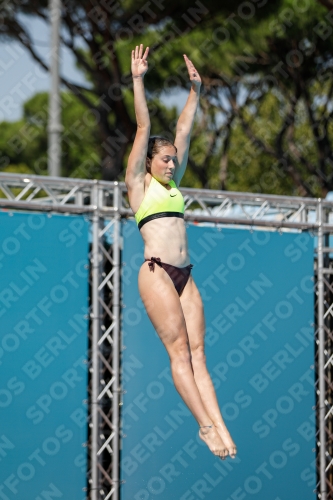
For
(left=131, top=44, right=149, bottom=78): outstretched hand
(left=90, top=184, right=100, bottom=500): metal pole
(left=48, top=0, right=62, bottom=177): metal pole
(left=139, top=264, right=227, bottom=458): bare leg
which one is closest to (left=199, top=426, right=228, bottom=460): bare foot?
(left=139, top=264, right=227, bottom=458): bare leg

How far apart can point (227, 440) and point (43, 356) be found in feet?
9.58

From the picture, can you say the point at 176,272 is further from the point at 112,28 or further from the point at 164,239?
the point at 112,28

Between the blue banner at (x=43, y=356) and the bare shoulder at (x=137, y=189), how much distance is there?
2.55m

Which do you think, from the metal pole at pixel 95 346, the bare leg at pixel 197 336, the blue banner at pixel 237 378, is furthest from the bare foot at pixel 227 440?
the blue banner at pixel 237 378

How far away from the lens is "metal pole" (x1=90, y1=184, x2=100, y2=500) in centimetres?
688

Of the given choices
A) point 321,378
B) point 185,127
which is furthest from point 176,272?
point 321,378

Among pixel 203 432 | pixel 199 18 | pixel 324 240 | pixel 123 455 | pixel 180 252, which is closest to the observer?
pixel 203 432

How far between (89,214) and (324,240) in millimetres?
2459

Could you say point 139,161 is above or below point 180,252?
above

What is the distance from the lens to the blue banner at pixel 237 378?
7188 millimetres

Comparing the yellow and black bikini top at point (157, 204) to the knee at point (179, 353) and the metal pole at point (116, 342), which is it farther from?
the metal pole at point (116, 342)

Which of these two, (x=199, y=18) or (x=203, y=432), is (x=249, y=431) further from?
(x=199, y=18)

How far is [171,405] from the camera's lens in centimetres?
730

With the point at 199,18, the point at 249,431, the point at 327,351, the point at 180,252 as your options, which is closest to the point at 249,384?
the point at 249,431
